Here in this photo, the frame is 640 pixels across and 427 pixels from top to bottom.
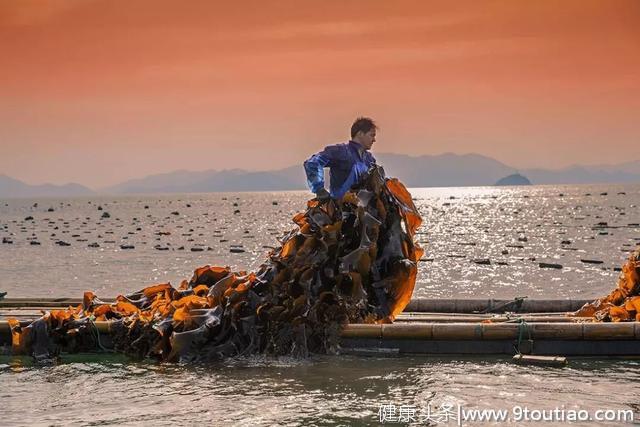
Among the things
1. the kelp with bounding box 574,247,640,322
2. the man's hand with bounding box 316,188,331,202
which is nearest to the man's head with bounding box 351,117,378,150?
the man's hand with bounding box 316,188,331,202

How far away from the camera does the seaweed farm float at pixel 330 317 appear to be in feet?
39.3

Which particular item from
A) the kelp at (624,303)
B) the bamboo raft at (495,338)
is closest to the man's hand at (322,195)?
the bamboo raft at (495,338)

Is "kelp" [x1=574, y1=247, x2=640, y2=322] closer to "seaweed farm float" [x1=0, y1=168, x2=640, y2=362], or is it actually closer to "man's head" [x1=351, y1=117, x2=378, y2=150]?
"seaweed farm float" [x1=0, y1=168, x2=640, y2=362]

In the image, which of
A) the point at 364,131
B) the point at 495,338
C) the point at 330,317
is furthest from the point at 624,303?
the point at 364,131

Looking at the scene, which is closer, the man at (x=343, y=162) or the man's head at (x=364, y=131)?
the man at (x=343, y=162)

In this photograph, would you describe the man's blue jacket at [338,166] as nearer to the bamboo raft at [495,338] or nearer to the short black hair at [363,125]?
the short black hair at [363,125]

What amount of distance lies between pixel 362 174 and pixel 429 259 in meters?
38.3

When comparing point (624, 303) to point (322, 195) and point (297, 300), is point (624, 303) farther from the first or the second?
point (297, 300)

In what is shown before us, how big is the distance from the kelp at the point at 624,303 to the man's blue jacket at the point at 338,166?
166 inches

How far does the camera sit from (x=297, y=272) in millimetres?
12352

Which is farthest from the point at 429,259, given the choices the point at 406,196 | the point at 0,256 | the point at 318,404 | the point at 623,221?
the point at 623,221

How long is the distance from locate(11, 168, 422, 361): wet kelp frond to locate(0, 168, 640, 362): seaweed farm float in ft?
0.05

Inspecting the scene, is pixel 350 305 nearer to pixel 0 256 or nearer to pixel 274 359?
pixel 274 359

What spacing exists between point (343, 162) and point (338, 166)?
0.10m
